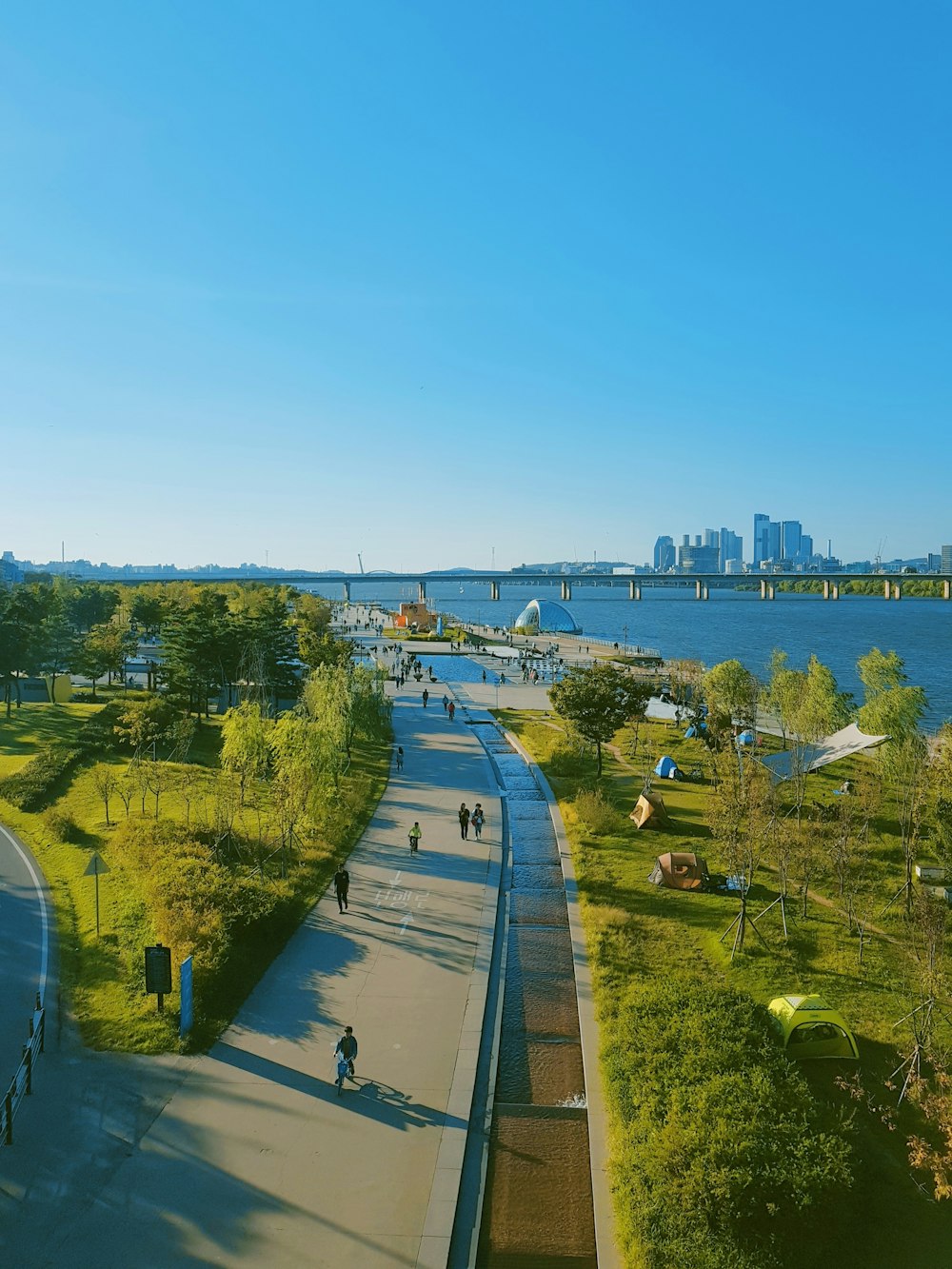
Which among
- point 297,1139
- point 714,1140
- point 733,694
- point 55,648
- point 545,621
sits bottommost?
point 297,1139

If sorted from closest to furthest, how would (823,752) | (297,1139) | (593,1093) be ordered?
(297,1139), (593,1093), (823,752)

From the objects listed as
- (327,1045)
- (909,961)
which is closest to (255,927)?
(327,1045)

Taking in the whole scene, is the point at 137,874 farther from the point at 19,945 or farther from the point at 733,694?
the point at 733,694

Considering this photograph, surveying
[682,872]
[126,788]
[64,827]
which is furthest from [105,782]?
[682,872]

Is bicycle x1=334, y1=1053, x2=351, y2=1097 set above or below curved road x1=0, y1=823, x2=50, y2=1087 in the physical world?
above

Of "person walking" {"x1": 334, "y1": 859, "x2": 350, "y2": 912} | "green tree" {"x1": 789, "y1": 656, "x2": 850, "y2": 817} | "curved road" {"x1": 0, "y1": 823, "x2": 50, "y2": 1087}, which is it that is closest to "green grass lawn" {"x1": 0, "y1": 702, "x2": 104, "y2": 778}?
"curved road" {"x1": 0, "y1": 823, "x2": 50, "y2": 1087}

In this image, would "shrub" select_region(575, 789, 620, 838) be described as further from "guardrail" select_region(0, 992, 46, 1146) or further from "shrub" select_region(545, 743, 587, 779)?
"guardrail" select_region(0, 992, 46, 1146)

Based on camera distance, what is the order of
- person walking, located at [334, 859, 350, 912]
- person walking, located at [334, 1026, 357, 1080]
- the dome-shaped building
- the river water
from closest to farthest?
person walking, located at [334, 1026, 357, 1080] < person walking, located at [334, 859, 350, 912] < the river water < the dome-shaped building
